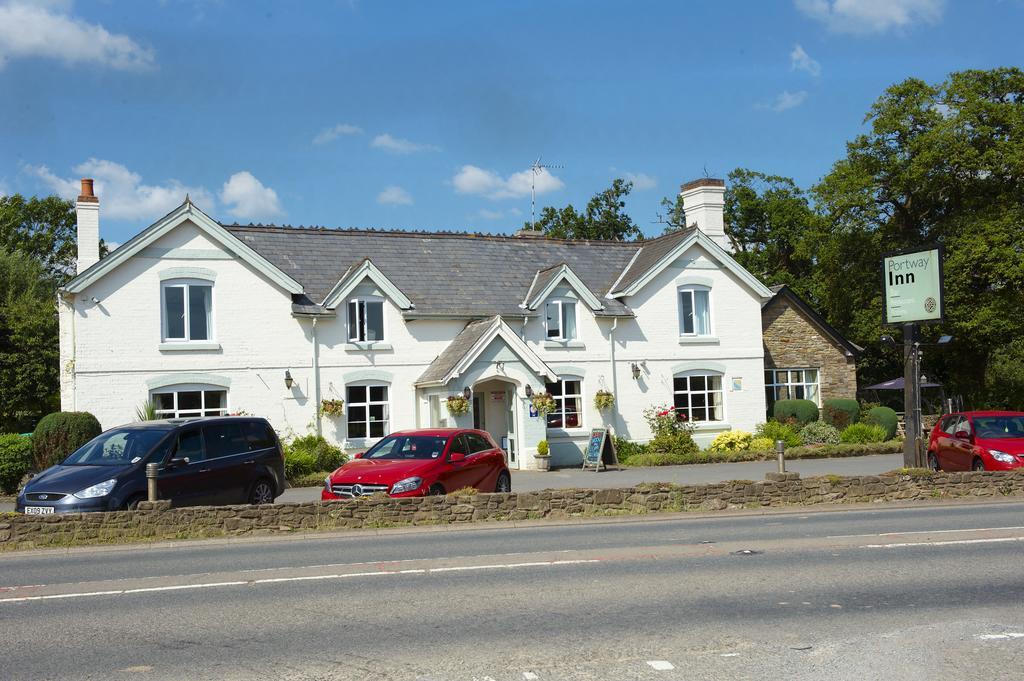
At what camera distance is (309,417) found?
2859cm

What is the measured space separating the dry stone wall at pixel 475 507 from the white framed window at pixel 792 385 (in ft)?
58.0

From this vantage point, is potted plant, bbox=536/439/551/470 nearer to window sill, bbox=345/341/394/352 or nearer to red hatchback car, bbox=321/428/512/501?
window sill, bbox=345/341/394/352

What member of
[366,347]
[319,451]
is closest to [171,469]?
[319,451]

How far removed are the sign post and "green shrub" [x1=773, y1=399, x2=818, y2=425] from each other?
13133mm

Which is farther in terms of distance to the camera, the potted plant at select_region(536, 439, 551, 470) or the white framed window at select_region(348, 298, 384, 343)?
the white framed window at select_region(348, 298, 384, 343)

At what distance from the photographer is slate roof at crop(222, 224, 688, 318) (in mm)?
30594

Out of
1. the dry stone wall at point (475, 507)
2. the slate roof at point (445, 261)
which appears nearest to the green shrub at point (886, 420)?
the slate roof at point (445, 261)

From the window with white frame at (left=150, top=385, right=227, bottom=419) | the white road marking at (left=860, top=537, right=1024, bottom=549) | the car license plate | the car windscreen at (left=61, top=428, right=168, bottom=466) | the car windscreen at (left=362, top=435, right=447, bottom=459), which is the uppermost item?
the window with white frame at (left=150, top=385, right=227, bottom=419)

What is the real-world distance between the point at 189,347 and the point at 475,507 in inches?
555

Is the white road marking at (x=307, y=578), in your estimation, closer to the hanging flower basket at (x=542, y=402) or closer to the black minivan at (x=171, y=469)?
the black minivan at (x=171, y=469)

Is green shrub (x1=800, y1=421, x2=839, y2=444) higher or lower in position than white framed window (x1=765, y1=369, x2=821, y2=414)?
lower

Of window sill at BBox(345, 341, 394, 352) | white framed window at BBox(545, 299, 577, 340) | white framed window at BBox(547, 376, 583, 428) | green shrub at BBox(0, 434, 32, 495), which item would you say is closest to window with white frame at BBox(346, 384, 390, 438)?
window sill at BBox(345, 341, 394, 352)

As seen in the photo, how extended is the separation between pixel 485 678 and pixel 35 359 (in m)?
41.6

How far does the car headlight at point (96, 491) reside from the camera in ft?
49.2
